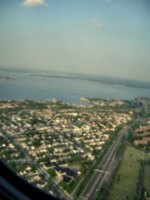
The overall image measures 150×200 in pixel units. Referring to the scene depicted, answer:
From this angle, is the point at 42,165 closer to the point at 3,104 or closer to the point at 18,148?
the point at 18,148

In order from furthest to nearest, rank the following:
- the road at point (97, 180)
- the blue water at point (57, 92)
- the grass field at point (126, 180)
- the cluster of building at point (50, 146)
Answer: the blue water at point (57, 92) → the cluster of building at point (50, 146) → the road at point (97, 180) → the grass field at point (126, 180)

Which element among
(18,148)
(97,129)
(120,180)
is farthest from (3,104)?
(120,180)

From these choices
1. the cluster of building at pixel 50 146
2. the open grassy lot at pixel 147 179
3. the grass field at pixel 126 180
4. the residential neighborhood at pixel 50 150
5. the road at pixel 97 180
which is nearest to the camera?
the open grassy lot at pixel 147 179

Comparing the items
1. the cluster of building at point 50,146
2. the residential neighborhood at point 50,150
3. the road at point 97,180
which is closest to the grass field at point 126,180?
the road at point 97,180

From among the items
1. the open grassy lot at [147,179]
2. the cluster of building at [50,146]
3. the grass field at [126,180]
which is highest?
the open grassy lot at [147,179]

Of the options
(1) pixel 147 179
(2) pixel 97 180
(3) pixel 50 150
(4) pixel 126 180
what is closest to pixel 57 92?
(3) pixel 50 150

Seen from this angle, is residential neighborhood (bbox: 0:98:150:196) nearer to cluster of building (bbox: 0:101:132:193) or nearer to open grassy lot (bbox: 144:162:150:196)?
cluster of building (bbox: 0:101:132:193)

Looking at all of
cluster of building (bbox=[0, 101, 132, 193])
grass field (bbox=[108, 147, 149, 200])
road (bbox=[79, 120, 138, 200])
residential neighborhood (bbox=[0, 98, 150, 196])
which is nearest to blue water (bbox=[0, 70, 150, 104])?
residential neighborhood (bbox=[0, 98, 150, 196])

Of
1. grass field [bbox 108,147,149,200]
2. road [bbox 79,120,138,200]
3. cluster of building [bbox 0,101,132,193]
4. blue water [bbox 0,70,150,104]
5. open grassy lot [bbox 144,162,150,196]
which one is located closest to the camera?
open grassy lot [bbox 144,162,150,196]

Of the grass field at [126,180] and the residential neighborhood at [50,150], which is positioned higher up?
the grass field at [126,180]

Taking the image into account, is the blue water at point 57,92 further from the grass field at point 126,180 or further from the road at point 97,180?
the grass field at point 126,180

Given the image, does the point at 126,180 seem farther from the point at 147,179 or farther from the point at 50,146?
the point at 50,146
